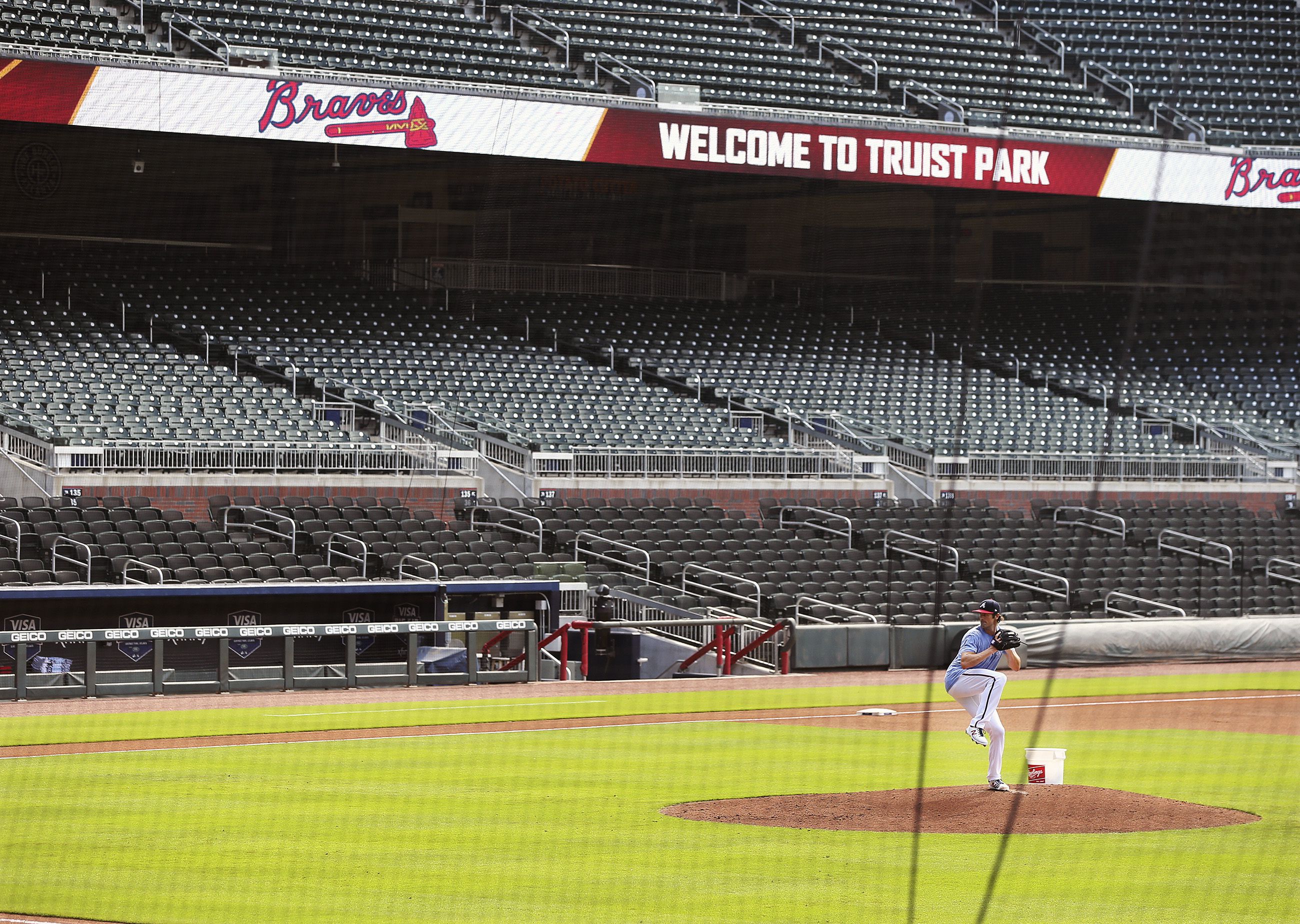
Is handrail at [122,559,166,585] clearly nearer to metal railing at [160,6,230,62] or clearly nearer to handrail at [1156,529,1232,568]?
metal railing at [160,6,230,62]

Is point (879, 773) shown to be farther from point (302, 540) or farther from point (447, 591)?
point (302, 540)

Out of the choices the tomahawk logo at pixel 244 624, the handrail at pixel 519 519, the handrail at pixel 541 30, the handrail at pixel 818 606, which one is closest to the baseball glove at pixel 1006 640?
the tomahawk logo at pixel 244 624

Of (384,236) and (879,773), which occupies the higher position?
(384,236)

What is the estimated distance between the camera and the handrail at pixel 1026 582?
26672 mm

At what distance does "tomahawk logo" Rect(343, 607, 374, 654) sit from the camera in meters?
21.8

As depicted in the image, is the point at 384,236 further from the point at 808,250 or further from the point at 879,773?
the point at 879,773

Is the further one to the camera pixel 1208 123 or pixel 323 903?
pixel 1208 123

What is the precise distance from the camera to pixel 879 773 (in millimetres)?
13727

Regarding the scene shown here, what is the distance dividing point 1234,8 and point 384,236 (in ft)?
56.0

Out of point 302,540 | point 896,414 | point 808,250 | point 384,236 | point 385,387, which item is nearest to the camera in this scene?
point 302,540

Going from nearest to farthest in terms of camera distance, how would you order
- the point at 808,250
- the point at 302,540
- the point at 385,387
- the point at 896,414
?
the point at 302,540 < the point at 385,387 < the point at 896,414 < the point at 808,250

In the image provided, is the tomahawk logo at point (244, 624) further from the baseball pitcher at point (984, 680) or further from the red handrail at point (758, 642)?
the baseball pitcher at point (984, 680)

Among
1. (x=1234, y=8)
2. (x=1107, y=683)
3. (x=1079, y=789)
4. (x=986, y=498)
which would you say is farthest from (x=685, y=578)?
(x=1234, y=8)

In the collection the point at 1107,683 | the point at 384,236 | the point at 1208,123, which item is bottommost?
the point at 1107,683
